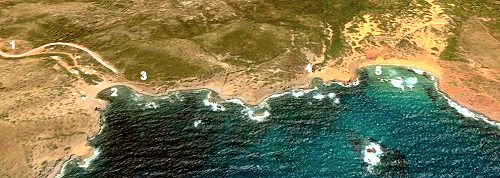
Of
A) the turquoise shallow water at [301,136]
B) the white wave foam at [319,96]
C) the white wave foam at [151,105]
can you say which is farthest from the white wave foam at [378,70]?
the white wave foam at [151,105]

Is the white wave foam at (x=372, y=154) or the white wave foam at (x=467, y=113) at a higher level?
the white wave foam at (x=467, y=113)

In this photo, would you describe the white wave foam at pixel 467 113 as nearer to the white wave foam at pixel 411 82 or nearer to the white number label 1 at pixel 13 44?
the white wave foam at pixel 411 82

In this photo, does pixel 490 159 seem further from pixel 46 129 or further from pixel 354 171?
pixel 46 129

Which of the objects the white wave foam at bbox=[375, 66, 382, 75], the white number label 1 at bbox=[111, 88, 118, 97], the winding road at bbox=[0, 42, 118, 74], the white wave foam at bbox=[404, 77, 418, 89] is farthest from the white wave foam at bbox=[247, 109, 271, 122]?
the winding road at bbox=[0, 42, 118, 74]

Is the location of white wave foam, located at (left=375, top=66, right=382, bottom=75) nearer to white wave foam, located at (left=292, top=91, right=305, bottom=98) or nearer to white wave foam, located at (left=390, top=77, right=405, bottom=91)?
white wave foam, located at (left=390, top=77, right=405, bottom=91)

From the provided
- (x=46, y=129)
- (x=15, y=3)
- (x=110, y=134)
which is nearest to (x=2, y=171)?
(x=46, y=129)

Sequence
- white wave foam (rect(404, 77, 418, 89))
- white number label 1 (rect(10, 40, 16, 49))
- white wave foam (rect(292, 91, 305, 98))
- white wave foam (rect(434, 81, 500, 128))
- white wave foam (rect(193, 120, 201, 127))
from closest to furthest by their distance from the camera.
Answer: white wave foam (rect(193, 120, 201, 127))
white wave foam (rect(434, 81, 500, 128))
white wave foam (rect(292, 91, 305, 98))
white wave foam (rect(404, 77, 418, 89))
white number label 1 (rect(10, 40, 16, 49))

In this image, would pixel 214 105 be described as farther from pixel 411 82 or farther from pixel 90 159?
pixel 411 82
